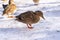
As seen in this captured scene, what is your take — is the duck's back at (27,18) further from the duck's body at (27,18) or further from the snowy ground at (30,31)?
the snowy ground at (30,31)

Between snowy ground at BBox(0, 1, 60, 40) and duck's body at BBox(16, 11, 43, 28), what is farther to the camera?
duck's body at BBox(16, 11, 43, 28)

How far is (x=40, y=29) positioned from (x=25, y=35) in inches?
32.2

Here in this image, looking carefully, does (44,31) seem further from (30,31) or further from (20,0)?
(20,0)

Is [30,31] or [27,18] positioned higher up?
[27,18]

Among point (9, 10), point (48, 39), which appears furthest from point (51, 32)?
point (9, 10)

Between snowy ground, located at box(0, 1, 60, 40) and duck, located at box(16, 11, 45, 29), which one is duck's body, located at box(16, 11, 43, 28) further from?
snowy ground, located at box(0, 1, 60, 40)

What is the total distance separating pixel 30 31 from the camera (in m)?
7.26

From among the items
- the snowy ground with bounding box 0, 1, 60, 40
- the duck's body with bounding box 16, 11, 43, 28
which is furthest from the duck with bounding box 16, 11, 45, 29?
the snowy ground with bounding box 0, 1, 60, 40

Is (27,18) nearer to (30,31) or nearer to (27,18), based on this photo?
(27,18)

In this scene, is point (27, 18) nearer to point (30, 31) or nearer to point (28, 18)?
point (28, 18)

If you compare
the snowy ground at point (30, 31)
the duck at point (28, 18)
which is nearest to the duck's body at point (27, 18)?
the duck at point (28, 18)

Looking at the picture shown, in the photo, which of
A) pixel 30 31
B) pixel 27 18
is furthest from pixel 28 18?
pixel 30 31

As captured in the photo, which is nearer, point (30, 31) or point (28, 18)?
point (30, 31)

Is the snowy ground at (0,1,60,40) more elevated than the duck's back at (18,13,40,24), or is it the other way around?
the duck's back at (18,13,40,24)
